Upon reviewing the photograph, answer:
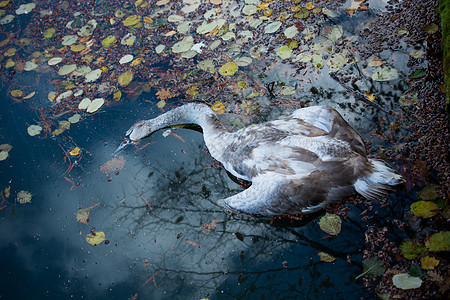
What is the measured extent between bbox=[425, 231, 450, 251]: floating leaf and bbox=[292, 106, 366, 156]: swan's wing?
3.08 feet

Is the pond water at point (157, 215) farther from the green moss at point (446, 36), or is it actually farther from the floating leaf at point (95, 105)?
the green moss at point (446, 36)

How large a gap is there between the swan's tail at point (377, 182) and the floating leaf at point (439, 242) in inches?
20.7

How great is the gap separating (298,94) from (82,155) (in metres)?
3.12

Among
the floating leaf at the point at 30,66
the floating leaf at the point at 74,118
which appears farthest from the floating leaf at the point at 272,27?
the floating leaf at the point at 30,66

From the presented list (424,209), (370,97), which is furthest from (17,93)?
(424,209)

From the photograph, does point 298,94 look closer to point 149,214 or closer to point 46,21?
point 149,214

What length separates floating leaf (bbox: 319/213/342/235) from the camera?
9.48ft

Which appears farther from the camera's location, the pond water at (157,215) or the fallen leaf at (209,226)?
the fallen leaf at (209,226)

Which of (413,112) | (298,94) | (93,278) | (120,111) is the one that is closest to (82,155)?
(120,111)

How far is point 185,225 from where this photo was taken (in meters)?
3.27

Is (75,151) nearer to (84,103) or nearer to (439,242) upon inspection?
(84,103)

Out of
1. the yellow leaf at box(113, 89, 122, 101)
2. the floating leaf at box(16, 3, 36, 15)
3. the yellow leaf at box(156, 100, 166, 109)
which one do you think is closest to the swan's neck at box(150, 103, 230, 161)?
the yellow leaf at box(156, 100, 166, 109)

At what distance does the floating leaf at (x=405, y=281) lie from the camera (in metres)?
2.42

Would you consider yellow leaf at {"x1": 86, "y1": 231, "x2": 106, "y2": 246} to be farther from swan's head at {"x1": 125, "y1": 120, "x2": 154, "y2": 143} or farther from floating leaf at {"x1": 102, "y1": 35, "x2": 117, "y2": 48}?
floating leaf at {"x1": 102, "y1": 35, "x2": 117, "y2": 48}
